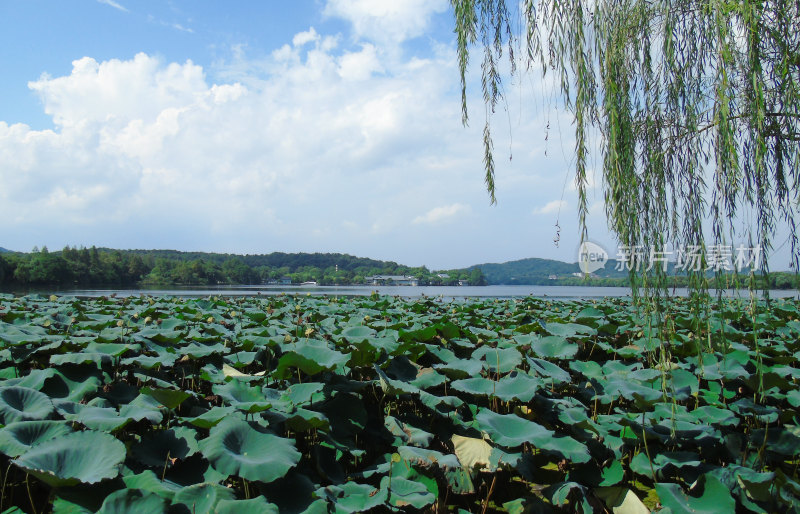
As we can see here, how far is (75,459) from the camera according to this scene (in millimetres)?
1358

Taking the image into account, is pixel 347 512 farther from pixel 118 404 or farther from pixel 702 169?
pixel 702 169

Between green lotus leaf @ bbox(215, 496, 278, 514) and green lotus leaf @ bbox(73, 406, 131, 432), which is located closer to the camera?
green lotus leaf @ bbox(215, 496, 278, 514)

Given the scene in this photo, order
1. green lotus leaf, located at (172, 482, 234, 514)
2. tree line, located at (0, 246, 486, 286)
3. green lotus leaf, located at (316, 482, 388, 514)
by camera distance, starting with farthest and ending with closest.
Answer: tree line, located at (0, 246, 486, 286) → green lotus leaf, located at (316, 482, 388, 514) → green lotus leaf, located at (172, 482, 234, 514)

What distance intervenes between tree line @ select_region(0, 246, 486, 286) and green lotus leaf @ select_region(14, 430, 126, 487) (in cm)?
3409

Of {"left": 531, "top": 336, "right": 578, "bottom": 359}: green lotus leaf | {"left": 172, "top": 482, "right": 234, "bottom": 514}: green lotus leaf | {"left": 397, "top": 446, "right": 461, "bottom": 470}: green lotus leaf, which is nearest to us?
{"left": 172, "top": 482, "right": 234, "bottom": 514}: green lotus leaf

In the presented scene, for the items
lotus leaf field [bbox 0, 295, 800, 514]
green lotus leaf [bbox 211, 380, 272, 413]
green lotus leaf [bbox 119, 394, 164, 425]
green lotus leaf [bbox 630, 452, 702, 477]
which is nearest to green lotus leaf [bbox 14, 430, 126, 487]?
lotus leaf field [bbox 0, 295, 800, 514]

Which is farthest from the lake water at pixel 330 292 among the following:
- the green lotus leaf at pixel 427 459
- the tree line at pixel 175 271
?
the tree line at pixel 175 271

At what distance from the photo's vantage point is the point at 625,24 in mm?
2061

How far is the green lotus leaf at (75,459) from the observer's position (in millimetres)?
1225

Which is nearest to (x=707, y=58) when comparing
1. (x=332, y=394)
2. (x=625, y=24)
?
(x=625, y=24)

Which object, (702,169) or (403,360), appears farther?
(403,360)

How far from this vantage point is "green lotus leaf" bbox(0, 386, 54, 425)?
154 cm

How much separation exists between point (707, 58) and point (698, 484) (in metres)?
1.72

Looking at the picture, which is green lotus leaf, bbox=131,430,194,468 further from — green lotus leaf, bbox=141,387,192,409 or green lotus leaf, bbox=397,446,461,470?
green lotus leaf, bbox=397,446,461,470
